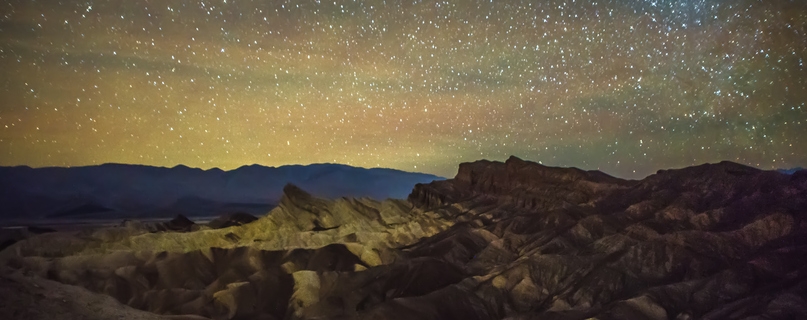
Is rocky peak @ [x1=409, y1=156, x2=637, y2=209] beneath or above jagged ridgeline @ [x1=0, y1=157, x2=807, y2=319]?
above

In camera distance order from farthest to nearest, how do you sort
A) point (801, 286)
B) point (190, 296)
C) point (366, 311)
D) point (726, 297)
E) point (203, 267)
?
point (203, 267), point (190, 296), point (366, 311), point (726, 297), point (801, 286)

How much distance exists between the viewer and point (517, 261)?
5266 cm

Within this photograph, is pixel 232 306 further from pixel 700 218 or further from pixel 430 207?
pixel 430 207

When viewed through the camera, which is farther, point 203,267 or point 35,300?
point 203,267

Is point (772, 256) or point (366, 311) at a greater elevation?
point (772, 256)

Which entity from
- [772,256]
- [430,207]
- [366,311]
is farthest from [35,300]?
[430,207]

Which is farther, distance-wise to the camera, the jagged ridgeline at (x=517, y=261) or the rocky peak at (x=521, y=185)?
the rocky peak at (x=521, y=185)

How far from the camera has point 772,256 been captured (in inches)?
1670

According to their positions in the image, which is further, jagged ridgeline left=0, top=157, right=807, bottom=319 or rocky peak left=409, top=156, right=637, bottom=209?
rocky peak left=409, top=156, right=637, bottom=209

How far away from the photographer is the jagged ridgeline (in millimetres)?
41812

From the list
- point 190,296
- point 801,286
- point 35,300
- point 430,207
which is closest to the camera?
point 35,300

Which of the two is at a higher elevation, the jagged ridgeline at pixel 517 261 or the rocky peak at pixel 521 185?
the rocky peak at pixel 521 185

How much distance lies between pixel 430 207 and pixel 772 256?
55.0 meters

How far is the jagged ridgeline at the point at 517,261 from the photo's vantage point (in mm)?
41812
